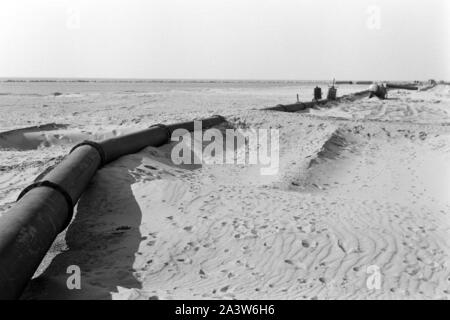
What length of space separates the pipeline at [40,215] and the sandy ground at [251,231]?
14.7 inches

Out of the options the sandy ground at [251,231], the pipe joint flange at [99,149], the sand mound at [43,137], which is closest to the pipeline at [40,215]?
the pipe joint flange at [99,149]

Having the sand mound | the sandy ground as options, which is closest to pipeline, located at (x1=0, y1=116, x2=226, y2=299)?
the sandy ground

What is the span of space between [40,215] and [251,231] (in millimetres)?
2789

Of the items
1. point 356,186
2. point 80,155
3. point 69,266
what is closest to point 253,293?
point 69,266

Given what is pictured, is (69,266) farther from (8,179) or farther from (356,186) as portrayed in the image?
(356,186)

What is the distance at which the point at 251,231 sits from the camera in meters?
5.94

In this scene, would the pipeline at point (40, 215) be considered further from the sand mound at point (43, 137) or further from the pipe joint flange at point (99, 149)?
the sand mound at point (43, 137)

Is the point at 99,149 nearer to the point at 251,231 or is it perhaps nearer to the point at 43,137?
the point at 251,231

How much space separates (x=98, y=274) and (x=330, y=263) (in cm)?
283

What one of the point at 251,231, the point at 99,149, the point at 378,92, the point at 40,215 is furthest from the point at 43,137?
the point at 378,92

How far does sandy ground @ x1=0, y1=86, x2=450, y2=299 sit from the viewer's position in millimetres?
4727

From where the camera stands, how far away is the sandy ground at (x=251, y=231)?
473 cm
